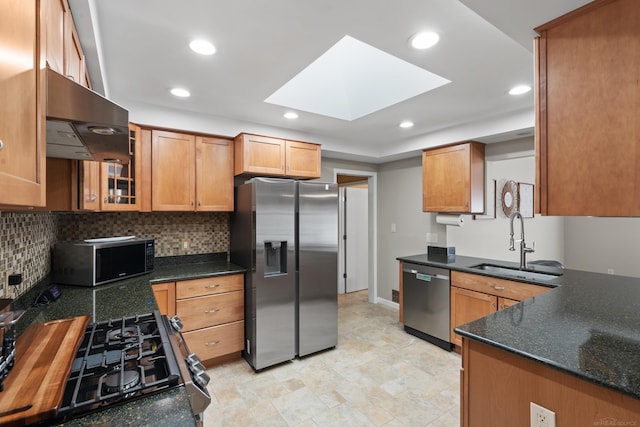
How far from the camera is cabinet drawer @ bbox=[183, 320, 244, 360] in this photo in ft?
8.66

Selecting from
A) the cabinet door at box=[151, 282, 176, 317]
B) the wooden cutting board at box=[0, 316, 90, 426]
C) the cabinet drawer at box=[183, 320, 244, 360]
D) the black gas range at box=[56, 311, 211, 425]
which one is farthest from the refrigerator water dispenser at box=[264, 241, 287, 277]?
the wooden cutting board at box=[0, 316, 90, 426]

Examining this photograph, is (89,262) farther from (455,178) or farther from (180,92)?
(455,178)

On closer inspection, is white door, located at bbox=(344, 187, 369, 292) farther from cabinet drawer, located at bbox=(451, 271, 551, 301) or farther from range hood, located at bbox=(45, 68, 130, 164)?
range hood, located at bbox=(45, 68, 130, 164)

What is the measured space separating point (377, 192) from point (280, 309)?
2581 mm

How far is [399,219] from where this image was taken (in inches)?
171

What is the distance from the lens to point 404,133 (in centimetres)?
358

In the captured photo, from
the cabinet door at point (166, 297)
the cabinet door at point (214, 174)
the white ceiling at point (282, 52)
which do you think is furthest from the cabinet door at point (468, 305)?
the cabinet door at point (166, 297)

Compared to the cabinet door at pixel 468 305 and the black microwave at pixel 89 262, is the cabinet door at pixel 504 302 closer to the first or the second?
the cabinet door at pixel 468 305

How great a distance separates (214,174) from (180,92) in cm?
86

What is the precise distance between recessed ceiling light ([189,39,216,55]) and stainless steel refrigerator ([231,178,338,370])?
3.68 ft

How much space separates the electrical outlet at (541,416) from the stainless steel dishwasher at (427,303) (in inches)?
79.4

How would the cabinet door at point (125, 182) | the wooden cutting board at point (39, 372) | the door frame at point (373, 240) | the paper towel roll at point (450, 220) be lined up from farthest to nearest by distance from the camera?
the door frame at point (373, 240) < the paper towel roll at point (450, 220) < the cabinet door at point (125, 182) < the wooden cutting board at point (39, 372)

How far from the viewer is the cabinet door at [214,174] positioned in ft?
9.64

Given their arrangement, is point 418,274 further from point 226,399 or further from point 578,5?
point 578,5
